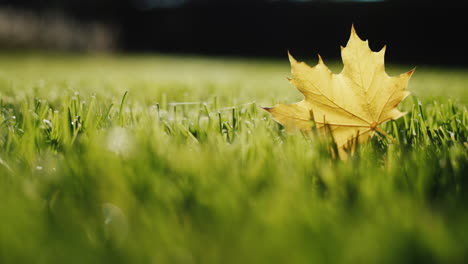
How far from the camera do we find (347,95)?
34.5 inches

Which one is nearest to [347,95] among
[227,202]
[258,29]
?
[227,202]

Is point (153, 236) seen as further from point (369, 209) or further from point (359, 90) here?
point (359, 90)

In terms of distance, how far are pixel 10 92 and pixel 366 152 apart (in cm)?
188

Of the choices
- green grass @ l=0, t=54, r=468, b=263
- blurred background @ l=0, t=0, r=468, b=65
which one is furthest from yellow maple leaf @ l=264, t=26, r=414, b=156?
blurred background @ l=0, t=0, r=468, b=65

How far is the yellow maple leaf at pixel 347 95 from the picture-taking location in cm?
85

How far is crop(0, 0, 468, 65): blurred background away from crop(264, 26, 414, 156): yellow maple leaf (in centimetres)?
876

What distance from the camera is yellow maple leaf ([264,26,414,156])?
850 mm

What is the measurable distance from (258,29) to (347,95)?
13.9 metres

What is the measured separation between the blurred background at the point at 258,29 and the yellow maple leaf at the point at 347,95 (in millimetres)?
8756

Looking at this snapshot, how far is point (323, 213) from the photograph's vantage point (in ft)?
1.62

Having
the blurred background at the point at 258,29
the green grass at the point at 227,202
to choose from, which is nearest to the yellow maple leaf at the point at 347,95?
the green grass at the point at 227,202

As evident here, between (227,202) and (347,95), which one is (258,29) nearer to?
(347,95)

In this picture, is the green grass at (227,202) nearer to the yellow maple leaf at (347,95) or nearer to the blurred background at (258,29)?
the yellow maple leaf at (347,95)

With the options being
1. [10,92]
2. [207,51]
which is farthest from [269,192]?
[207,51]
